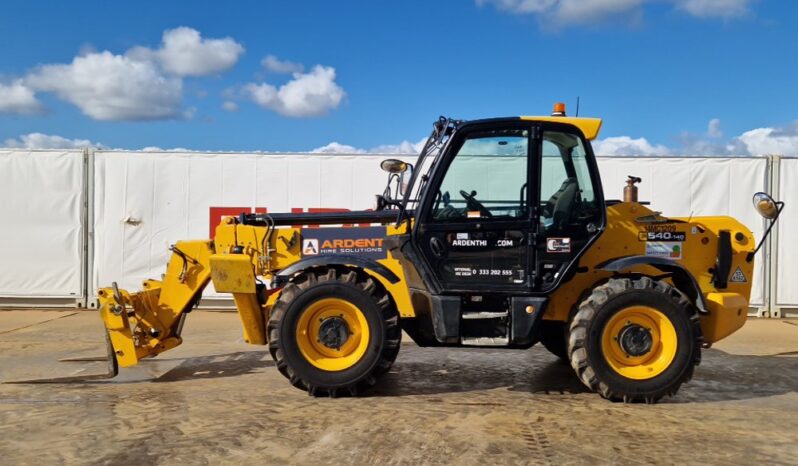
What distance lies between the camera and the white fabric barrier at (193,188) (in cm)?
1074

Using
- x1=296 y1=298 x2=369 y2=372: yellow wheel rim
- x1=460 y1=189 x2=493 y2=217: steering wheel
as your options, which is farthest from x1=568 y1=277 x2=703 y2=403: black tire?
x1=296 y1=298 x2=369 y2=372: yellow wheel rim

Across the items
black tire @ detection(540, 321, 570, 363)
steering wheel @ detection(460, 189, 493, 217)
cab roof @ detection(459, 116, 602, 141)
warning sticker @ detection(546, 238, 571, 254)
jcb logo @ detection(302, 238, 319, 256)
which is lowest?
black tire @ detection(540, 321, 570, 363)

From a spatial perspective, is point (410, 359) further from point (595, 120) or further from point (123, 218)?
point (123, 218)

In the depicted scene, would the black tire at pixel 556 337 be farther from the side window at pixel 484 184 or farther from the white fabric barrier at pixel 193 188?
the white fabric barrier at pixel 193 188

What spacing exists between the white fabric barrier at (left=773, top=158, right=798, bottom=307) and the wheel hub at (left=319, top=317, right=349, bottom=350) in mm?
8804

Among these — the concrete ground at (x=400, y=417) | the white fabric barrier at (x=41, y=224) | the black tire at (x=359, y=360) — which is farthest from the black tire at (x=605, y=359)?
the white fabric barrier at (x=41, y=224)

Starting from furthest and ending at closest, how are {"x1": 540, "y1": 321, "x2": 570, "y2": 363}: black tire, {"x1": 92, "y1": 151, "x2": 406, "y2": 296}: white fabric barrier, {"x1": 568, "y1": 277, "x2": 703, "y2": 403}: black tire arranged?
{"x1": 92, "y1": 151, "x2": 406, "y2": 296}: white fabric barrier < {"x1": 540, "y1": 321, "x2": 570, "y2": 363}: black tire < {"x1": 568, "y1": 277, "x2": 703, "y2": 403}: black tire

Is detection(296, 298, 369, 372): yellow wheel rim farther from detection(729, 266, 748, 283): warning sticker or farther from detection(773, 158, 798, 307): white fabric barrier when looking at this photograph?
detection(773, 158, 798, 307): white fabric barrier

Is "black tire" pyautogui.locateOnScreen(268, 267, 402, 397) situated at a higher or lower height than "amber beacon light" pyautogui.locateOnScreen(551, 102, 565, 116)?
lower

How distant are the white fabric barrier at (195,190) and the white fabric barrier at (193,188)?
0.02 m

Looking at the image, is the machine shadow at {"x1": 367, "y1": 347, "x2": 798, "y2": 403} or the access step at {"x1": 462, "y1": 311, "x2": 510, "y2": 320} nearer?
the access step at {"x1": 462, "y1": 311, "x2": 510, "y2": 320}

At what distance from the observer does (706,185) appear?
10.6 metres

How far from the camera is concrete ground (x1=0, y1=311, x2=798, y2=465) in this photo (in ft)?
12.5

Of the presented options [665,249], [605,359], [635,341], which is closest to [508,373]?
[605,359]
